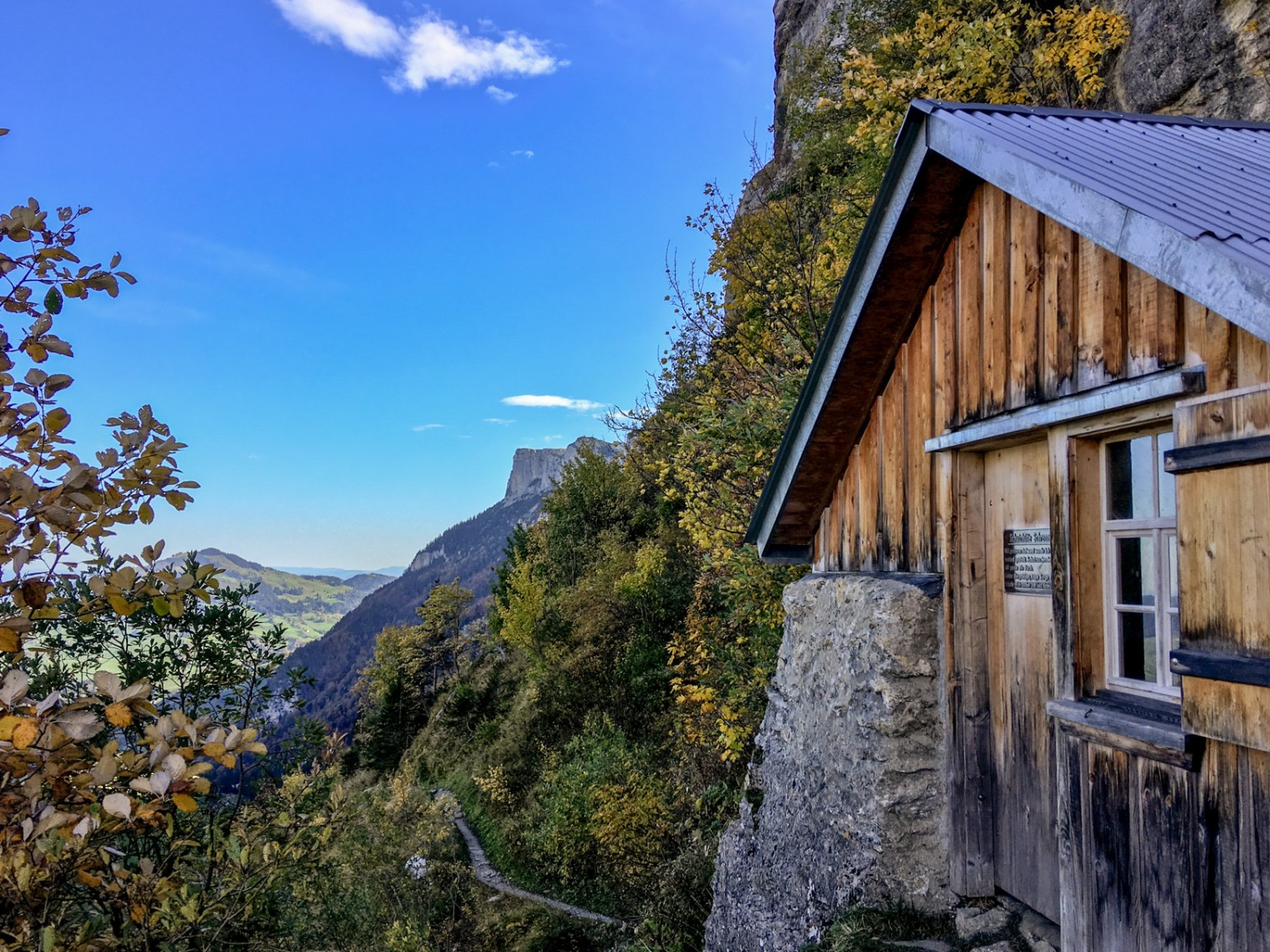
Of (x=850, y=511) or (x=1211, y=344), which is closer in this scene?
(x=1211, y=344)

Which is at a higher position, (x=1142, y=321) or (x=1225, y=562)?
(x=1142, y=321)

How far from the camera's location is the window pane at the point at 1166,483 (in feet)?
10.5

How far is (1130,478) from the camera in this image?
137 inches

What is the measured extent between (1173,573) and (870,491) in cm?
242

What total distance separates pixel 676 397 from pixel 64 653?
30.5 ft

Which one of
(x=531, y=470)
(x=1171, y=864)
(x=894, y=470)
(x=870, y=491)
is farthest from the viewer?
(x=531, y=470)

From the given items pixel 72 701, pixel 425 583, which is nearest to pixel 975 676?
pixel 72 701

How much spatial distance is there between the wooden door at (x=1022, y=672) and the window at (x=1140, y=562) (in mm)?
353

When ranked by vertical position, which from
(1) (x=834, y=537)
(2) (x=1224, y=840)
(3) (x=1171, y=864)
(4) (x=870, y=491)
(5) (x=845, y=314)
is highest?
(5) (x=845, y=314)

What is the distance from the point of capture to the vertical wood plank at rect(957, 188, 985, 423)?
14.2ft

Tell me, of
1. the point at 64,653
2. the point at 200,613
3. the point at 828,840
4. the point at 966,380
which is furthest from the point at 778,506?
the point at 64,653

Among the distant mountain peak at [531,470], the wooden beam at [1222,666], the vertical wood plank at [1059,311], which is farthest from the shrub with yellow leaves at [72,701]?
the distant mountain peak at [531,470]

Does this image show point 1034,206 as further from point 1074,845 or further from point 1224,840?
point 1074,845

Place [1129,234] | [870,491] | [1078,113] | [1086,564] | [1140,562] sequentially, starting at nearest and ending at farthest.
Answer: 1. [1129,234]
2. [1140,562]
3. [1086,564]
4. [1078,113]
5. [870,491]
